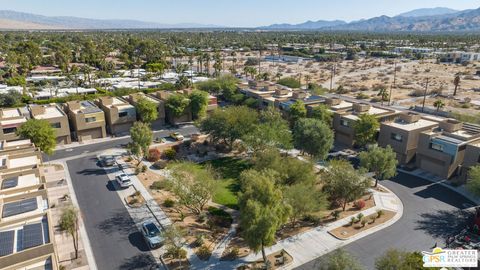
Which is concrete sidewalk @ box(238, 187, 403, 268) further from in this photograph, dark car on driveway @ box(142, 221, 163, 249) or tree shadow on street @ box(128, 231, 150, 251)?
tree shadow on street @ box(128, 231, 150, 251)

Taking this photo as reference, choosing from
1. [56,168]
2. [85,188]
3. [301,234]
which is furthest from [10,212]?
[301,234]

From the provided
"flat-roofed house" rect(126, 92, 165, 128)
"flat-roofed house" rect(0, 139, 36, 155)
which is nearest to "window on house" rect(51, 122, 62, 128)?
"flat-roofed house" rect(0, 139, 36, 155)

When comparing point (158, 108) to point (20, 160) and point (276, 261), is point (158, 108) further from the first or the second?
point (276, 261)

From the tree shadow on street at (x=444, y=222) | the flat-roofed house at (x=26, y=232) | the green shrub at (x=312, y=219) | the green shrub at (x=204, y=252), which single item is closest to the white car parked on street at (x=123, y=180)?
the flat-roofed house at (x=26, y=232)

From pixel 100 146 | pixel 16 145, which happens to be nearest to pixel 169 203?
pixel 16 145

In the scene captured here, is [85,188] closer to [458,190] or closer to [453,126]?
[458,190]
